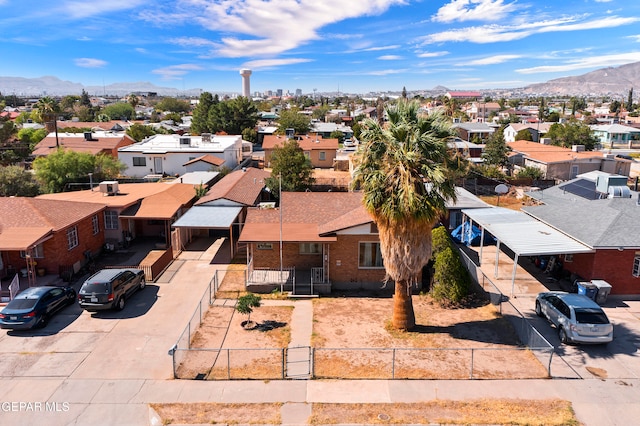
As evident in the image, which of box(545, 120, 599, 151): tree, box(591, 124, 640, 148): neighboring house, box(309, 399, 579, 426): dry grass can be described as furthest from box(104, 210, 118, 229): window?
box(591, 124, 640, 148): neighboring house

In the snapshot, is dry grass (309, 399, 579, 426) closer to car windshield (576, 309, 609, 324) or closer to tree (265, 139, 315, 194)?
car windshield (576, 309, 609, 324)

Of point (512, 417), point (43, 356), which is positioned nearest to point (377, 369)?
point (512, 417)

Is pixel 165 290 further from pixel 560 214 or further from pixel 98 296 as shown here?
pixel 560 214

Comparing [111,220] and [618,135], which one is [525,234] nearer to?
[111,220]

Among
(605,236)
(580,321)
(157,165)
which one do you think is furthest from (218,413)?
(157,165)

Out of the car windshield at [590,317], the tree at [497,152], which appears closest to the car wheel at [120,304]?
→ the car windshield at [590,317]

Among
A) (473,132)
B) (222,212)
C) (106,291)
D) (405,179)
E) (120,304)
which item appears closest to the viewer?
(405,179)

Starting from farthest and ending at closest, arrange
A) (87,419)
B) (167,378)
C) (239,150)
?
(239,150), (167,378), (87,419)
